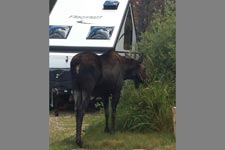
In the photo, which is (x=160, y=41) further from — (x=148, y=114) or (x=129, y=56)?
(x=148, y=114)

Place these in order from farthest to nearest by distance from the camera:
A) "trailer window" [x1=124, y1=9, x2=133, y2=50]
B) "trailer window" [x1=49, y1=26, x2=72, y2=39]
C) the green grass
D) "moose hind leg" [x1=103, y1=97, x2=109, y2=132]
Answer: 1. "trailer window" [x1=124, y1=9, x2=133, y2=50]
2. "trailer window" [x1=49, y1=26, x2=72, y2=39]
3. "moose hind leg" [x1=103, y1=97, x2=109, y2=132]
4. the green grass

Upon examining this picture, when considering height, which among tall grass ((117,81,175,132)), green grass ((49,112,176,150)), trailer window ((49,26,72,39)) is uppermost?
trailer window ((49,26,72,39))

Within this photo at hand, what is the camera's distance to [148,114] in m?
8.84

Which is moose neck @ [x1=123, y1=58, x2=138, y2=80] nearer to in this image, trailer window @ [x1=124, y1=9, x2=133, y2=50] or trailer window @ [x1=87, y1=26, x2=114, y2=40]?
trailer window @ [x1=87, y1=26, x2=114, y2=40]

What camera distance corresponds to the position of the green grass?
7973 millimetres

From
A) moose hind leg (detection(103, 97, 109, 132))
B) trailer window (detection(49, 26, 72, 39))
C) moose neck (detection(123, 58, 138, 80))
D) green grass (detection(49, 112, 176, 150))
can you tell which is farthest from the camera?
trailer window (detection(49, 26, 72, 39))

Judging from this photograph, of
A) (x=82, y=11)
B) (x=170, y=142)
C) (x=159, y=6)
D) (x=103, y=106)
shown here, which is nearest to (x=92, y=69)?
(x=103, y=106)

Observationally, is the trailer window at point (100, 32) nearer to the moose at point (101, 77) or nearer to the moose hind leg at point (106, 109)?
the moose at point (101, 77)

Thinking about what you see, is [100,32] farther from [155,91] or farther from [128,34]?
[155,91]

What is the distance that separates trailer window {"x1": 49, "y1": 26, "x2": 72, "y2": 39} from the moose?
1.28 metres

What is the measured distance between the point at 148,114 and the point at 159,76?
940 mm

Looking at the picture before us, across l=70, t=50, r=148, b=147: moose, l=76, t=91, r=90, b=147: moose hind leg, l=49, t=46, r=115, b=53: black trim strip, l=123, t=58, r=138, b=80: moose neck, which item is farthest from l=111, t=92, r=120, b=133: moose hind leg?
l=49, t=46, r=115, b=53: black trim strip

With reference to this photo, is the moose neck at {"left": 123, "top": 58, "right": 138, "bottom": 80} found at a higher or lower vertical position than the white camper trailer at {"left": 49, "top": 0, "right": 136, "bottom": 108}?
lower

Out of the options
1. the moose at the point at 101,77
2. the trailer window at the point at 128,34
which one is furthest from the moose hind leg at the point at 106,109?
the trailer window at the point at 128,34
